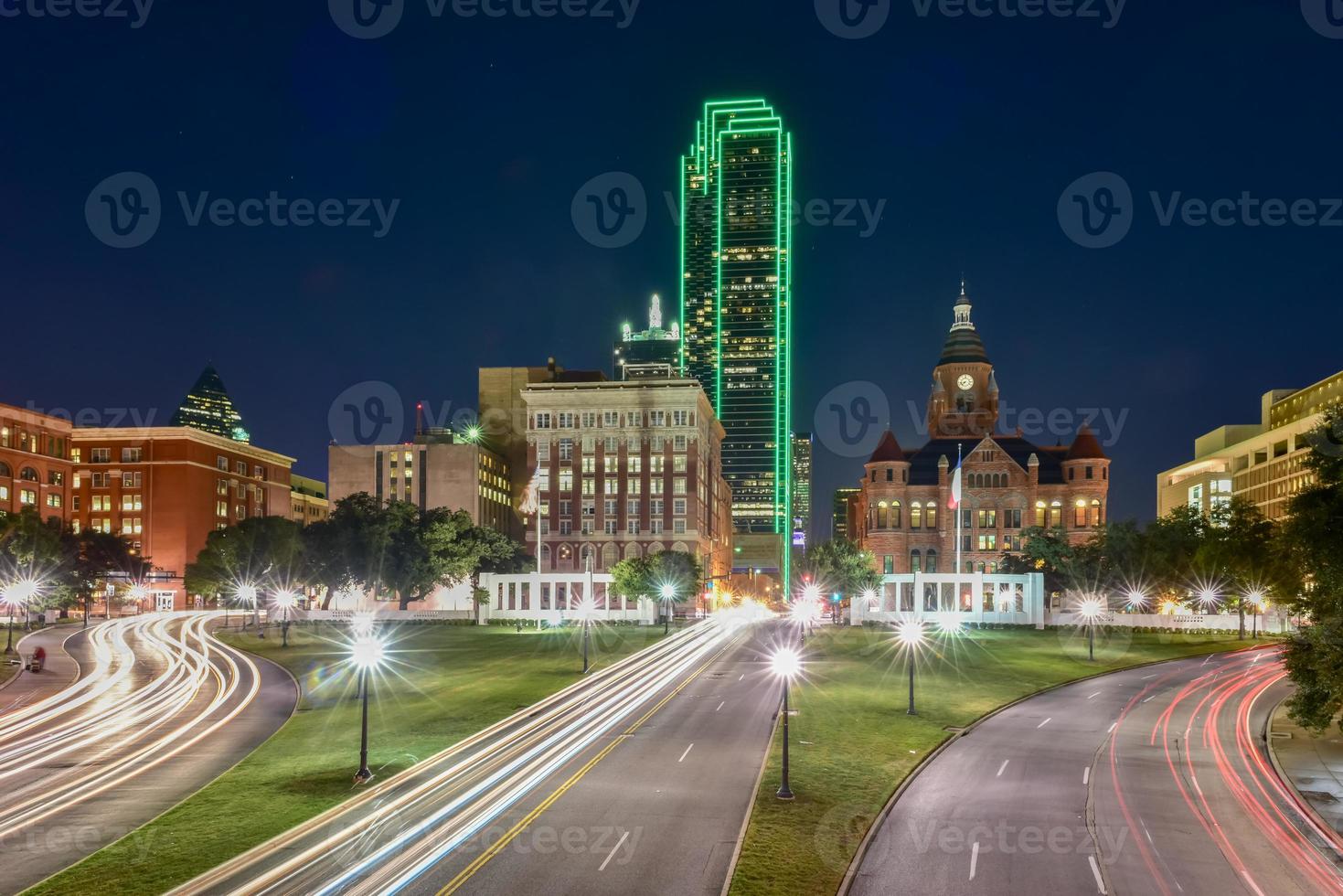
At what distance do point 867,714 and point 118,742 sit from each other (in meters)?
34.0

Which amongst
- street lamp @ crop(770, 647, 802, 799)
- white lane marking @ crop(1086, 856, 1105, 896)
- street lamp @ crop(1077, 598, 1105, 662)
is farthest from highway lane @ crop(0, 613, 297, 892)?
street lamp @ crop(1077, 598, 1105, 662)

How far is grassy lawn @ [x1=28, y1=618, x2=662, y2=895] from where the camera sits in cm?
2736

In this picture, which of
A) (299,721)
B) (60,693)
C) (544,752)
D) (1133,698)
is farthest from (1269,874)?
(60,693)

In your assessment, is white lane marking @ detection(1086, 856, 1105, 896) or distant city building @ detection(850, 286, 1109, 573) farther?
distant city building @ detection(850, 286, 1109, 573)

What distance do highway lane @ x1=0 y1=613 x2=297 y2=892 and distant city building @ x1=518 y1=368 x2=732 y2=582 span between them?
85.9m

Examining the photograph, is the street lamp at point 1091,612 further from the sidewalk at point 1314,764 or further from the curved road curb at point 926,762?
the sidewalk at point 1314,764

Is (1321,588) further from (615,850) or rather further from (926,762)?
(615,850)

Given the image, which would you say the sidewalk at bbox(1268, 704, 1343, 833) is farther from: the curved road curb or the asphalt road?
the curved road curb

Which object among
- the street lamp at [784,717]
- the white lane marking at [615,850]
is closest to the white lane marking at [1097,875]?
the street lamp at [784,717]

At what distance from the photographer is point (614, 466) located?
162625 millimetres

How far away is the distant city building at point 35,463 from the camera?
140 meters

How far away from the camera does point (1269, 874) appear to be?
91.0 ft

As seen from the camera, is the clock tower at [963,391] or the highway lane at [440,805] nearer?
the highway lane at [440,805]

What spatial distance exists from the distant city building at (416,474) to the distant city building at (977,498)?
231 feet
